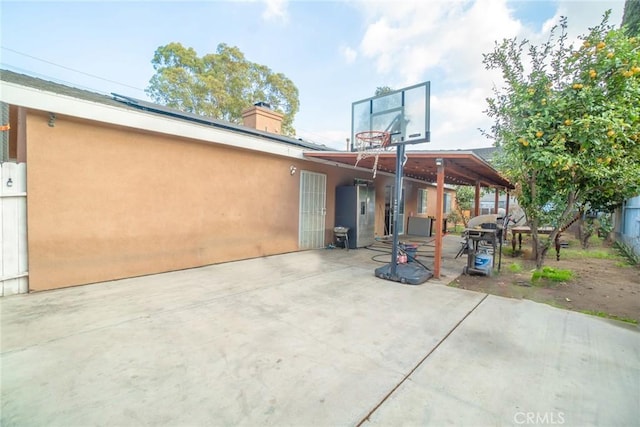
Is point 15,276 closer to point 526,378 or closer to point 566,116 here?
point 526,378

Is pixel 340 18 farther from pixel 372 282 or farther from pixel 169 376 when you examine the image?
pixel 169 376

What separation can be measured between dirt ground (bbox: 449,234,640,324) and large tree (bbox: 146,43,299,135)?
16.3m

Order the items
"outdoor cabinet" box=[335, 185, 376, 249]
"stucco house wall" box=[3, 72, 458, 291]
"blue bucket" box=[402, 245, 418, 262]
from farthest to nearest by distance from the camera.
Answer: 1. "outdoor cabinet" box=[335, 185, 376, 249]
2. "blue bucket" box=[402, 245, 418, 262]
3. "stucco house wall" box=[3, 72, 458, 291]

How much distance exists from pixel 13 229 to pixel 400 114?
6.16 meters

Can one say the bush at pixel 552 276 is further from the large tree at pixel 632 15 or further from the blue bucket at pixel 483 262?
the large tree at pixel 632 15

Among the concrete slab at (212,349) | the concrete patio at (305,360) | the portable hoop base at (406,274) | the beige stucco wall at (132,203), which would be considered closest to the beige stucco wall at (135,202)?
the beige stucco wall at (132,203)

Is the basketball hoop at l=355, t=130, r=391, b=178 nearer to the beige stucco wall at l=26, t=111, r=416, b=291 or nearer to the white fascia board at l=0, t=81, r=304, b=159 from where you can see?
the white fascia board at l=0, t=81, r=304, b=159

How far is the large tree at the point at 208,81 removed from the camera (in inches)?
623

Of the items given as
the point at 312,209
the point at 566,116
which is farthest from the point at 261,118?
the point at 566,116

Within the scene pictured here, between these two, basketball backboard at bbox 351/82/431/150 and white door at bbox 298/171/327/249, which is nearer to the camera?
basketball backboard at bbox 351/82/431/150

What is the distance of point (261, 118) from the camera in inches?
405

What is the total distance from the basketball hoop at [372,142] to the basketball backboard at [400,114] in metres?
0.09

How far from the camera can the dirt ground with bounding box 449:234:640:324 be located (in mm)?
3953

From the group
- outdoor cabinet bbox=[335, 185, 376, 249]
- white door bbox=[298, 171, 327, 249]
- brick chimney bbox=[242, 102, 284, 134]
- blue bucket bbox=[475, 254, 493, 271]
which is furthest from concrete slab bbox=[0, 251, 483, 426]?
brick chimney bbox=[242, 102, 284, 134]
